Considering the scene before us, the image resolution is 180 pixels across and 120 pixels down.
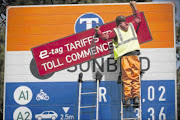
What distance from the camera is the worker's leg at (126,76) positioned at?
708 centimetres

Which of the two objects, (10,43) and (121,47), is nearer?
(121,47)

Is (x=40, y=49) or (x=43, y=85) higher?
(x=40, y=49)

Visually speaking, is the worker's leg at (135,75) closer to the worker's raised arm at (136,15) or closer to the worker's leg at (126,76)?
the worker's leg at (126,76)

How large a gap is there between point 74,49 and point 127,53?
1.21 m

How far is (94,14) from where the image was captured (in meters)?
7.81

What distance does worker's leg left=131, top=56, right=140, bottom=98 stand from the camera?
7109 mm

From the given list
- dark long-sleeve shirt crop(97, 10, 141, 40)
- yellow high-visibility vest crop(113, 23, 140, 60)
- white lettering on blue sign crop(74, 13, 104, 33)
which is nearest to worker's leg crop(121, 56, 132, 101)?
yellow high-visibility vest crop(113, 23, 140, 60)

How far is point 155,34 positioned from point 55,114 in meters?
2.71

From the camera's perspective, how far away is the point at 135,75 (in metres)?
7.18

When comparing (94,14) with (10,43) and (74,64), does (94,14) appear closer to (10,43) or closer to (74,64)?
(74,64)

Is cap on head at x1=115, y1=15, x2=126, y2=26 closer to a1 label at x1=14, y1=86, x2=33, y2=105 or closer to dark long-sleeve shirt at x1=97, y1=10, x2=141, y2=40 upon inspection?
dark long-sleeve shirt at x1=97, y1=10, x2=141, y2=40

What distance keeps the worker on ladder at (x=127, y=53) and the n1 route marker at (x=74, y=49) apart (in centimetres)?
28

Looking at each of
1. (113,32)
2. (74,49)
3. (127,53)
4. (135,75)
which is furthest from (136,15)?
(74,49)

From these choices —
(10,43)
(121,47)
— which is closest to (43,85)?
(10,43)
